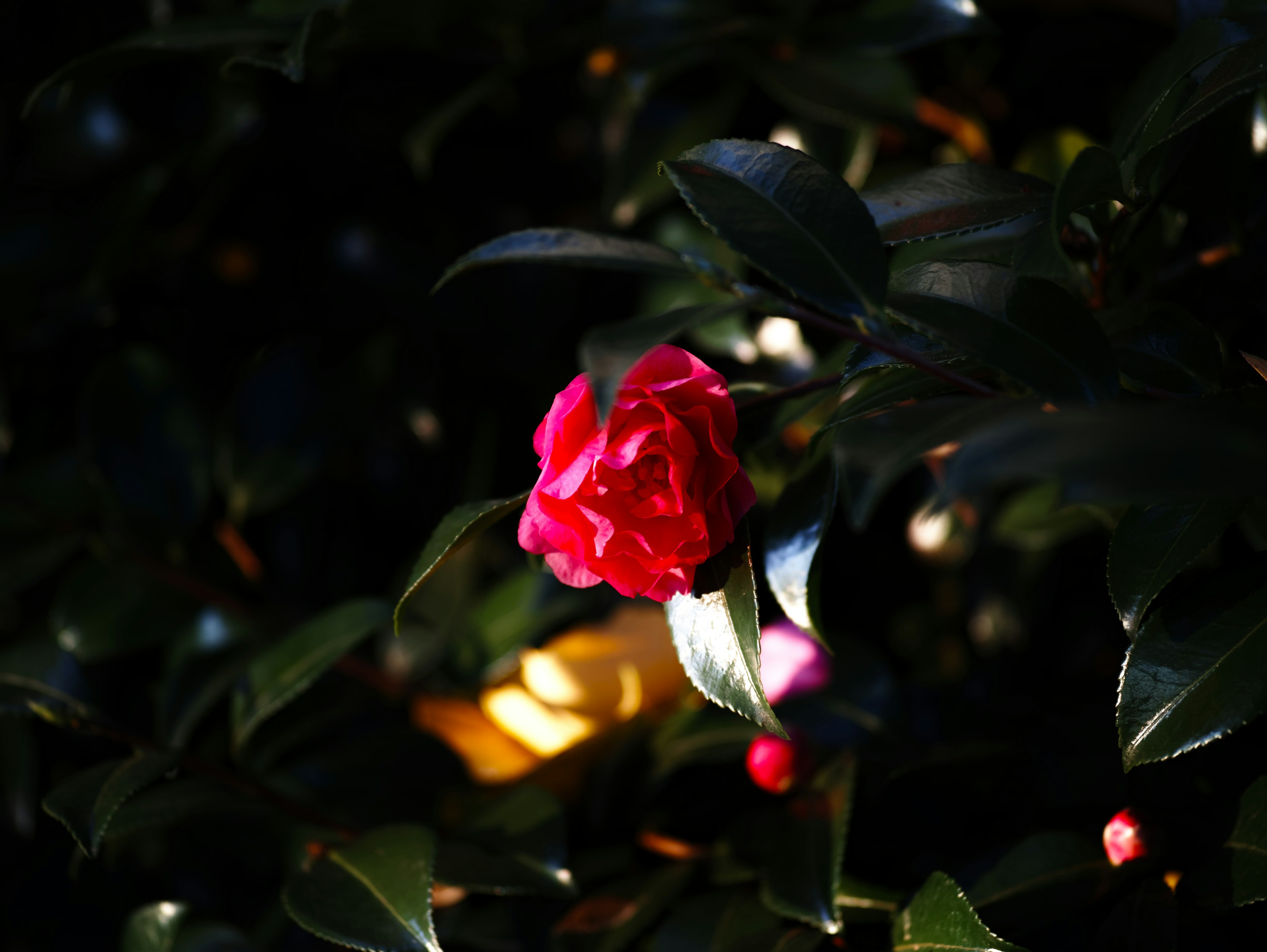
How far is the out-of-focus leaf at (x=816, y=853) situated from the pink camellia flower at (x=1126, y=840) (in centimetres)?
15

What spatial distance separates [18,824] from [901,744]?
74cm

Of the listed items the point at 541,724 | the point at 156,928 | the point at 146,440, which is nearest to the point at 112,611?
the point at 146,440

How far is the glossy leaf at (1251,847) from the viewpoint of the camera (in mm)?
463

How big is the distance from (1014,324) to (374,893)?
0.47m

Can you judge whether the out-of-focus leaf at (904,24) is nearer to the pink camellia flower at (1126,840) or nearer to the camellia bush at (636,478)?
the camellia bush at (636,478)

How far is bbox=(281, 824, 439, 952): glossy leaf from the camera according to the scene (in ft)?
1.65

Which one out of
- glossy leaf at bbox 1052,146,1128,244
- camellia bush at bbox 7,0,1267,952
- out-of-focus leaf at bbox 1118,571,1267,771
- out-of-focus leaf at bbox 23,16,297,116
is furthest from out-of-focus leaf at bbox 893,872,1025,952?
out-of-focus leaf at bbox 23,16,297,116

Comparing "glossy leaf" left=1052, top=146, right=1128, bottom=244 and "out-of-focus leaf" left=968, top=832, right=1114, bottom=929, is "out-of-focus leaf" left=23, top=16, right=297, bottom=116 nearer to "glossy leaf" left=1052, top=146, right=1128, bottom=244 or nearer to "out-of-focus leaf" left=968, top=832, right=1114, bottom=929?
"glossy leaf" left=1052, top=146, right=1128, bottom=244

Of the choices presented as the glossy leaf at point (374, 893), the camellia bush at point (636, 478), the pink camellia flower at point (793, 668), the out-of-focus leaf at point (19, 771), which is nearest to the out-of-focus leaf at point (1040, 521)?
the camellia bush at point (636, 478)

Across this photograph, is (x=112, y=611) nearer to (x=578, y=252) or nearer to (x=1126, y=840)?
(x=578, y=252)

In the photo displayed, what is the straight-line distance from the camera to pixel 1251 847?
0.48 meters

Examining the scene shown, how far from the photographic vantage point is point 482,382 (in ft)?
3.10

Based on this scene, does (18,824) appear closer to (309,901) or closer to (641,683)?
(309,901)

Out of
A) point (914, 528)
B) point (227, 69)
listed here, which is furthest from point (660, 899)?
point (227, 69)
